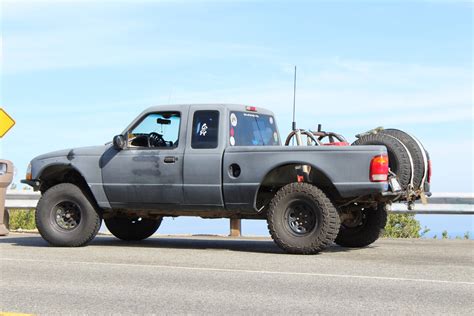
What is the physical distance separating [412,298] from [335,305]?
0.80m

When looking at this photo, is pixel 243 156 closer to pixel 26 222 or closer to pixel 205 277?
pixel 205 277

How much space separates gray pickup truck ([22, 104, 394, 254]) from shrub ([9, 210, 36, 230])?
8208 mm

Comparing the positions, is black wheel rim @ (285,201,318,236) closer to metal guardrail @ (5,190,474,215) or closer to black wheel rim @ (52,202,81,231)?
black wheel rim @ (52,202,81,231)

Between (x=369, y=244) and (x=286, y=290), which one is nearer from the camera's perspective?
(x=286, y=290)

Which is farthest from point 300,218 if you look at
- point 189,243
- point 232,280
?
point 189,243

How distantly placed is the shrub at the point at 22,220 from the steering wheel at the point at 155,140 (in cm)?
956

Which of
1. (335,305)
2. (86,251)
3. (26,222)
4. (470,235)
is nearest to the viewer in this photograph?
(335,305)

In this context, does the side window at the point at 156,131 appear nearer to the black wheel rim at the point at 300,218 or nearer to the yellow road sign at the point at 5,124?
the black wheel rim at the point at 300,218

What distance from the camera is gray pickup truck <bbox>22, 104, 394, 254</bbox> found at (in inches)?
398

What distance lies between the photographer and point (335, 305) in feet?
21.6

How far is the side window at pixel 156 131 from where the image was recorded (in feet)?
37.1

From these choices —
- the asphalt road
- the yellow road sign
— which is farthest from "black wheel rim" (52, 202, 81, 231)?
the yellow road sign

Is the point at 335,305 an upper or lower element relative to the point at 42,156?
lower

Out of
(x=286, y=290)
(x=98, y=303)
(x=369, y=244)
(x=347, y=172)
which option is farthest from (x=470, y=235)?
(x=98, y=303)
